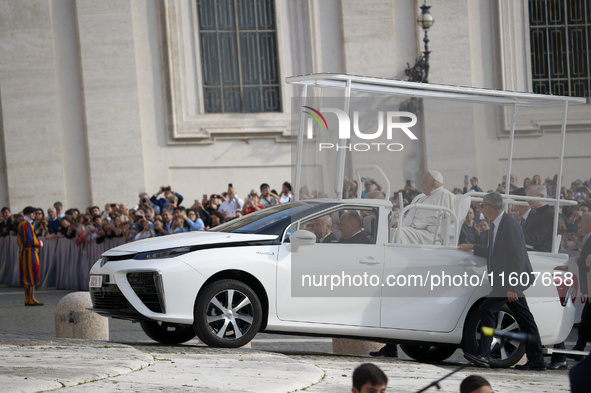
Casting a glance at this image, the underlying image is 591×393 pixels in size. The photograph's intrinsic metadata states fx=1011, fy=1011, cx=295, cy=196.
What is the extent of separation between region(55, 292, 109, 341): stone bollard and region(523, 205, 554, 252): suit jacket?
16.3 ft

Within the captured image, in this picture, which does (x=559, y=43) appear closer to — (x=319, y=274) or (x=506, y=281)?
(x=506, y=281)

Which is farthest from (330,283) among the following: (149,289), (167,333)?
(167,333)

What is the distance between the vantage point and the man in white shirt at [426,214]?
35.1 ft

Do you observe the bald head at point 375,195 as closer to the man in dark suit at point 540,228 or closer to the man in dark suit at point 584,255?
the man in dark suit at point 540,228

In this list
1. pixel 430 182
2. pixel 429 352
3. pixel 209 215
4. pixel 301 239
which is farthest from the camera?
pixel 209 215

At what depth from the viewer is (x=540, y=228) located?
442 inches

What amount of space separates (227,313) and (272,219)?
3.85ft

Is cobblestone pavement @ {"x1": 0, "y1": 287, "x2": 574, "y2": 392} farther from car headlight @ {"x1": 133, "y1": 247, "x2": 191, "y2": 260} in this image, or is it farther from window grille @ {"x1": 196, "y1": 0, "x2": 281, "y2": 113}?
window grille @ {"x1": 196, "y1": 0, "x2": 281, "y2": 113}

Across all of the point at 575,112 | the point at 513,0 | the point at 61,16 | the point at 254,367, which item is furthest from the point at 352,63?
the point at 254,367

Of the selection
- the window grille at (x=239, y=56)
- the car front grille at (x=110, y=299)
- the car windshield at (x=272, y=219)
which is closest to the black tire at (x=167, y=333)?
the car front grille at (x=110, y=299)

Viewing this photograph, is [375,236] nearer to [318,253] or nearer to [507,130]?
[318,253]

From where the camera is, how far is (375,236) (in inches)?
414

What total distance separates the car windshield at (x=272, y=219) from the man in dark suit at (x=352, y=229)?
303 millimetres

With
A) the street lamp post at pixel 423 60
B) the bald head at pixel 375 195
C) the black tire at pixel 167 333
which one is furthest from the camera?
the street lamp post at pixel 423 60
